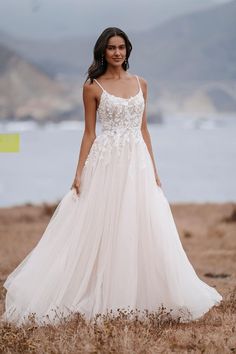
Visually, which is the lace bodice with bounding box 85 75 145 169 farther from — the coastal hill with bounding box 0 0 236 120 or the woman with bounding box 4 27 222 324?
the coastal hill with bounding box 0 0 236 120

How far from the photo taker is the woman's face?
18.8 ft

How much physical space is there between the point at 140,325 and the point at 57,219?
1.09 metres

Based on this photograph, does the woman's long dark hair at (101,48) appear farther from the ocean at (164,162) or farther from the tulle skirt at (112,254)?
the ocean at (164,162)

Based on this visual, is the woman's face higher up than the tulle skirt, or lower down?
higher up

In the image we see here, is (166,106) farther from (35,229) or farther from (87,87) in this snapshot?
(87,87)

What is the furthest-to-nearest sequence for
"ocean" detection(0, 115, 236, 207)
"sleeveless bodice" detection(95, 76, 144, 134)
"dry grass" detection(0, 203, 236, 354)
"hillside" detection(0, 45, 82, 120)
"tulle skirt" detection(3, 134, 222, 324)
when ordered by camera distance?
1. "hillside" detection(0, 45, 82, 120)
2. "ocean" detection(0, 115, 236, 207)
3. "sleeveless bodice" detection(95, 76, 144, 134)
4. "tulle skirt" detection(3, 134, 222, 324)
5. "dry grass" detection(0, 203, 236, 354)

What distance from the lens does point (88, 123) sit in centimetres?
576

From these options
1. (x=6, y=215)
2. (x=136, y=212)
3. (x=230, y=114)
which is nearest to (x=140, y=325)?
(x=136, y=212)

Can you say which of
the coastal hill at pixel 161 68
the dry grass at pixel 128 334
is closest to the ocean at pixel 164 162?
the coastal hill at pixel 161 68

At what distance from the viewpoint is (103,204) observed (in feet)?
18.7

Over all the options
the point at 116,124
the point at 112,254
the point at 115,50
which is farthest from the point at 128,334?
the point at 115,50

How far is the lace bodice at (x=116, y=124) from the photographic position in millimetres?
5688

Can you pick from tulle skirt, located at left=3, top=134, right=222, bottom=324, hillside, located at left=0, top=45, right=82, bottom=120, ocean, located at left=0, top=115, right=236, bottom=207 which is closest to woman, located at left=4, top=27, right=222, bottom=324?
tulle skirt, located at left=3, top=134, right=222, bottom=324

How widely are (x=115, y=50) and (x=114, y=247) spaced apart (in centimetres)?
138
